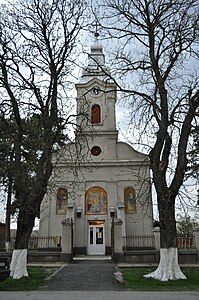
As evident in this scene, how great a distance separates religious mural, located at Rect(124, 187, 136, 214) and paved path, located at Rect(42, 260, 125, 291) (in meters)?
11.7

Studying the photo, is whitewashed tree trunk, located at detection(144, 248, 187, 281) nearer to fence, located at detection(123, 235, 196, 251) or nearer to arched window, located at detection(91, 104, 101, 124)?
fence, located at detection(123, 235, 196, 251)

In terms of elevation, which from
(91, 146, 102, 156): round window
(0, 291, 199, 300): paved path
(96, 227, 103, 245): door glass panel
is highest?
(91, 146, 102, 156): round window

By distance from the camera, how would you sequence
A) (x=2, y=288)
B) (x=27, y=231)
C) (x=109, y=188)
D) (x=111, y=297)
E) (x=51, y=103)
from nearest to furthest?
1. (x=111, y=297)
2. (x=2, y=288)
3. (x=27, y=231)
4. (x=51, y=103)
5. (x=109, y=188)

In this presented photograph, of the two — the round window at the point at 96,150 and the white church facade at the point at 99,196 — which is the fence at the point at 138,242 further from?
the round window at the point at 96,150

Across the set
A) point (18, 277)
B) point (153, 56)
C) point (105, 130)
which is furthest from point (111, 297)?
point (105, 130)

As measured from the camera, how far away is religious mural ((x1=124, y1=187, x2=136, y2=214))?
2847 cm

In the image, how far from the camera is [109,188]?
2902cm

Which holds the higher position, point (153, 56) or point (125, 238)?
point (153, 56)

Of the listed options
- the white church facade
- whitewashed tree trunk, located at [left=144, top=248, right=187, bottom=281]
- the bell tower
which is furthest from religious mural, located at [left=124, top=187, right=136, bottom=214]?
whitewashed tree trunk, located at [left=144, top=248, right=187, bottom=281]

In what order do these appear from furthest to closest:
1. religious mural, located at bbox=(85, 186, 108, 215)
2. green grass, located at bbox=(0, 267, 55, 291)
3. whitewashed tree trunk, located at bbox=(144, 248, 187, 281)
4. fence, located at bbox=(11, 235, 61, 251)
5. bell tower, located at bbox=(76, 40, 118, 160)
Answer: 1. bell tower, located at bbox=(76, 40, 118, 160)
2. religious mural, located at bbox=(85, 186, 108, 215)
3. fence, located at bbox=(11, 235, 61, 251)
4. whitewashed tree trunk, located at bbox=(144, 248, 187, 281)
5. green grass, located at bbox=(0, 267, 55, 291)

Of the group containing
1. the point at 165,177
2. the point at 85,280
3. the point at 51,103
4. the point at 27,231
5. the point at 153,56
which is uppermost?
the point at 153,56

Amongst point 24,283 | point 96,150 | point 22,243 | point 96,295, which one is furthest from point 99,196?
point 96,295

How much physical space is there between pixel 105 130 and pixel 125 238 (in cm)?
1047

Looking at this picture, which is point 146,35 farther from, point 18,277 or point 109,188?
point 109,188
